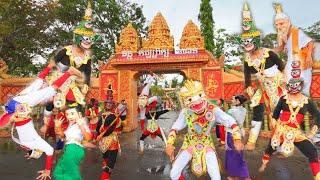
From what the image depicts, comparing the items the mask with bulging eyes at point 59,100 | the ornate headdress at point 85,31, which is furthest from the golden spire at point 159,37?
the mask with bulging eyes at point 59,100

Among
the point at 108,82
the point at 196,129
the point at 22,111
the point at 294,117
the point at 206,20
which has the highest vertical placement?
the point at 206,20

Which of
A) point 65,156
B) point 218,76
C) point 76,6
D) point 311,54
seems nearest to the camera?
point 65,156

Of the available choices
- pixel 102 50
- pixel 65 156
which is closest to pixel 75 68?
pixel 65 156

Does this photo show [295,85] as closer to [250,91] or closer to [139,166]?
[250,91]

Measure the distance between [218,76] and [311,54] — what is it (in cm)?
806

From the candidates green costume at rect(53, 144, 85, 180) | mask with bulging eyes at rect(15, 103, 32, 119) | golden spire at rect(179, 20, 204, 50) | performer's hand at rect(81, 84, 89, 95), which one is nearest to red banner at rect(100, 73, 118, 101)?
golden spire at rect(179, 20, 204, 50)

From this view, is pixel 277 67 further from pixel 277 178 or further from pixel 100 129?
pixel 100 129

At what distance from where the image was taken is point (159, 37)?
1569 cm

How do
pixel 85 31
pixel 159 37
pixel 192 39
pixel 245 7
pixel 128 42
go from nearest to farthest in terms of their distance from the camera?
pixel 85 31
pixel 245 7
pixel 192 39
pixel 159 37
pixel 128 42

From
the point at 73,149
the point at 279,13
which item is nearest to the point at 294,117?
the point at 279,13

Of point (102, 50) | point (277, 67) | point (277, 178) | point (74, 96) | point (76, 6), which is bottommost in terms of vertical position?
point (277, 178)

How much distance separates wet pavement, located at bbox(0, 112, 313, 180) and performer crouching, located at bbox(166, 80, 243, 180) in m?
2.03

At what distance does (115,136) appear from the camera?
6.71 metres

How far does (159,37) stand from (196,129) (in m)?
10.8
